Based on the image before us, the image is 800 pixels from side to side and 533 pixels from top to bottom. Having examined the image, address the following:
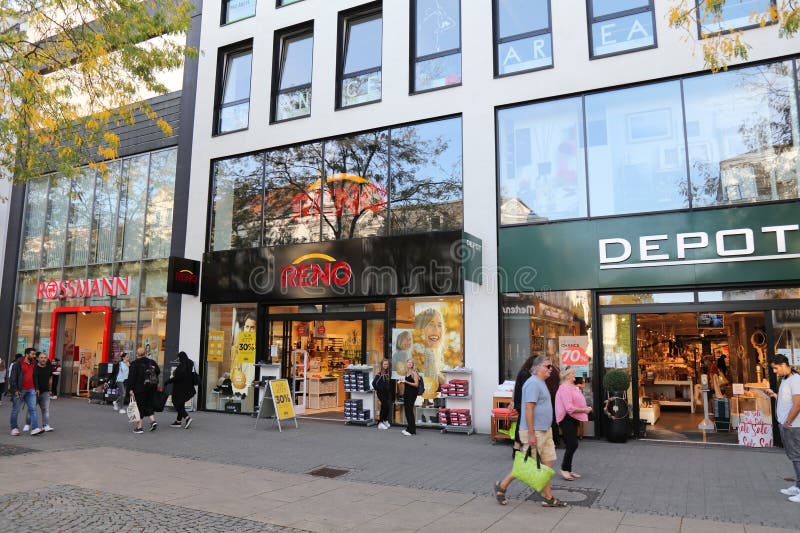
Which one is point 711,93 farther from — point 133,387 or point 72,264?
point 72,264

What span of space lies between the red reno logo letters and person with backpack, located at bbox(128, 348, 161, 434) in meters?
3.80

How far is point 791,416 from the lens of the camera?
275 inches

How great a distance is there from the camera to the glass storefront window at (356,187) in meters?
14.2

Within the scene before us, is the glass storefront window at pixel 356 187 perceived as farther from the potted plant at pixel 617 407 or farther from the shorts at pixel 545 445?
the shorts at pixel 545 445

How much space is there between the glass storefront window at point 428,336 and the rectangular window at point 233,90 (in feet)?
25.0

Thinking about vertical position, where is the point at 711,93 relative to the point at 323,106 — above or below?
below

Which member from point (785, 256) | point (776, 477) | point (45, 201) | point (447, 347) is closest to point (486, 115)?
point (447, 347)

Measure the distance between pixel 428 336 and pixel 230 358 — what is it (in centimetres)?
612

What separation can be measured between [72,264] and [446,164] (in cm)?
1421

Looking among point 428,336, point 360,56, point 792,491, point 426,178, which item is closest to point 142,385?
point 428,336

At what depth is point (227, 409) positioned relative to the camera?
52.0 feet

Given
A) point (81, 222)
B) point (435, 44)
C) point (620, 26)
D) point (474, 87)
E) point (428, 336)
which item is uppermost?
point (435, 44)

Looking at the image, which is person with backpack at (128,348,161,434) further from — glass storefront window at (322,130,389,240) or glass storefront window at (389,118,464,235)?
glass storefront window at (389,118,464,235)

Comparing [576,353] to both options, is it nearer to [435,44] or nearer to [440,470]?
[440,470]
